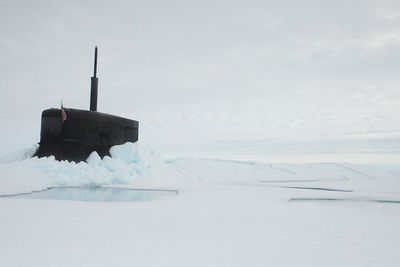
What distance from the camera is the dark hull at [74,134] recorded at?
9.95 meters

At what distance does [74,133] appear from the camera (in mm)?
10094

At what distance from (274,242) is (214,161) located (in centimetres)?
1402

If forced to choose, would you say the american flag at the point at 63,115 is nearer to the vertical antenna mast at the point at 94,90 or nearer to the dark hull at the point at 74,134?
the dark hull at the point at 74,134

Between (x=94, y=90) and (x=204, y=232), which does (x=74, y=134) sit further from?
(x=204, y=232)

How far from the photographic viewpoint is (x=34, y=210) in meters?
4.73

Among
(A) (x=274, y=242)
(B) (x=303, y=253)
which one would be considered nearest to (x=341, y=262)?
(B) (x=303, y=253)

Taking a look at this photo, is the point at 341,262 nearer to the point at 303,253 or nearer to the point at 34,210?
the point at 303,253

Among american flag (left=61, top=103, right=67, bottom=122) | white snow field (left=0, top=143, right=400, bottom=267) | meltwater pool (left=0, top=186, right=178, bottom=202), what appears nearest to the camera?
white snow field (left=0, top=143, right=400, bottom=267)

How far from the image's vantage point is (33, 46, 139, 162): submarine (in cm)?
995

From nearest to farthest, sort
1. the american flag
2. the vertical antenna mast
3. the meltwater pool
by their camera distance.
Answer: the meltwater pool, the american flag, the vertical antenna mast

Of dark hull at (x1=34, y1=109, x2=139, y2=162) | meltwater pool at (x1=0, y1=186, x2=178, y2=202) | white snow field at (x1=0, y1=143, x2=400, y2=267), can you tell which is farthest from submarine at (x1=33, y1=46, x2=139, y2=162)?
white snow field at (x1=0, y1=143, x2=400, y2=267)

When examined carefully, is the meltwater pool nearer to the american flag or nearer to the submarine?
the submarine

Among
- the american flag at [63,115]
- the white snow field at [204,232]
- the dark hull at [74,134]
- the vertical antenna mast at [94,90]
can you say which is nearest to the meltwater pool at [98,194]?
the white snow field at [204,232]

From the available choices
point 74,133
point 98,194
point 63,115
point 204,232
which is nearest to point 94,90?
point 63,115
